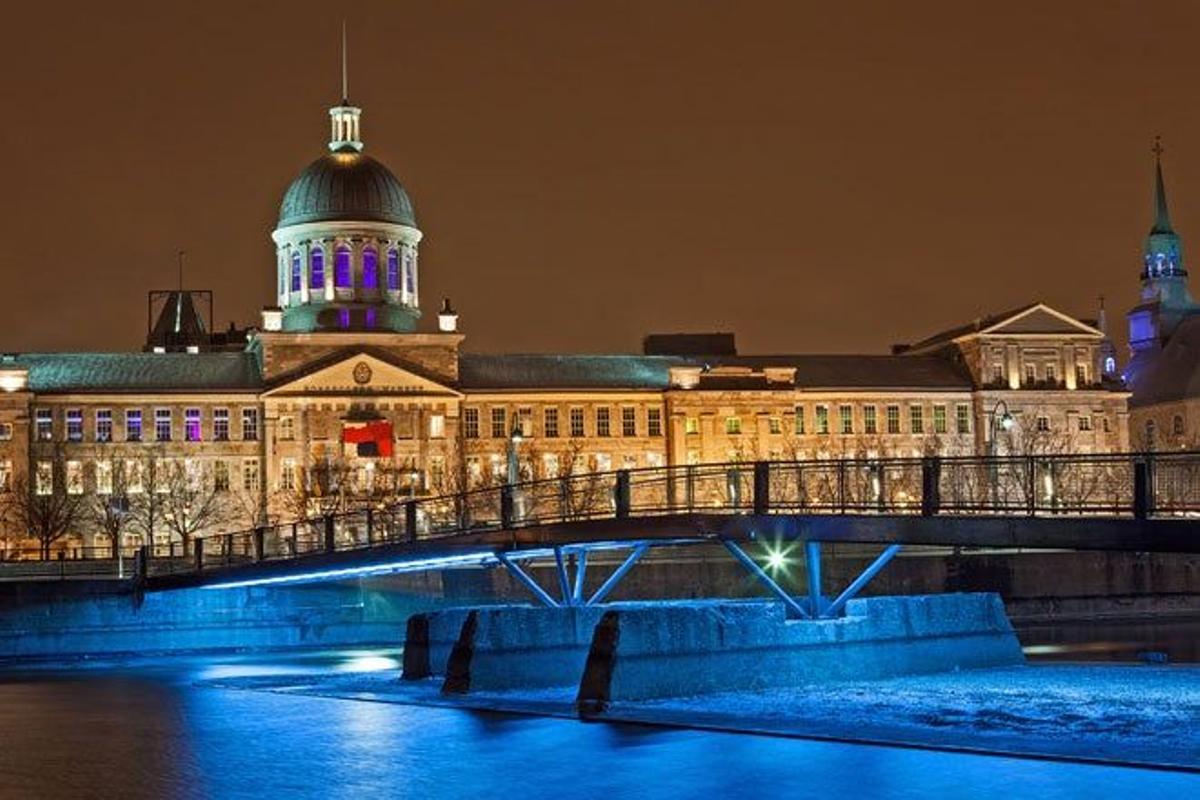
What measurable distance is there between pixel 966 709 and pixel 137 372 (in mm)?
109791

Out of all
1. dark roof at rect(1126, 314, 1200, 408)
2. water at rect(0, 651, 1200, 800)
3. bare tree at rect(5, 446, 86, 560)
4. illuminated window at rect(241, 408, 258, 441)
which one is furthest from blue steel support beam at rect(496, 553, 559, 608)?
dark roof at rect(1126, 314, 1200, 408)

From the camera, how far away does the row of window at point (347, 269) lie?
472 ft

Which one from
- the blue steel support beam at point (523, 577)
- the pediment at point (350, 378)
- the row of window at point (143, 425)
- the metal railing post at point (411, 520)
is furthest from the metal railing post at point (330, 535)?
the row of window at point (143, 425)

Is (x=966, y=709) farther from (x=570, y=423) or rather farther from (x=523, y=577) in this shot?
(x=570, y=423)

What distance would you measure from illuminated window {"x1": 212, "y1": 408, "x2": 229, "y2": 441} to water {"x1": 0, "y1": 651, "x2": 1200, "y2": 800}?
311 feet

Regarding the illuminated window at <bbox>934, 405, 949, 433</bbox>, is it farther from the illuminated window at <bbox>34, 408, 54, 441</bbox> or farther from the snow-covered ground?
the snow-covered ground

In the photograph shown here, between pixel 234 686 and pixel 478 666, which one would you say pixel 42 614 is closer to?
pixel 234 686

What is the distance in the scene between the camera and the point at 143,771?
35656mm

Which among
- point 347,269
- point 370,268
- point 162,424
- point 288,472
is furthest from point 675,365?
point 162,424

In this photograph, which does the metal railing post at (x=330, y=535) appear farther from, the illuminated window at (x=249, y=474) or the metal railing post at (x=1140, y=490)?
the illuminated window at (x=249, y=474)

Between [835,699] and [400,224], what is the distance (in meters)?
107

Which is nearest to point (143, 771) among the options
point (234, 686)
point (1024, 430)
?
point (234, 686)

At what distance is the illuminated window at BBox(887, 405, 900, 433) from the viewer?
15412 cm

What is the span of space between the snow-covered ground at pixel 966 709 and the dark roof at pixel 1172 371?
130 meters
